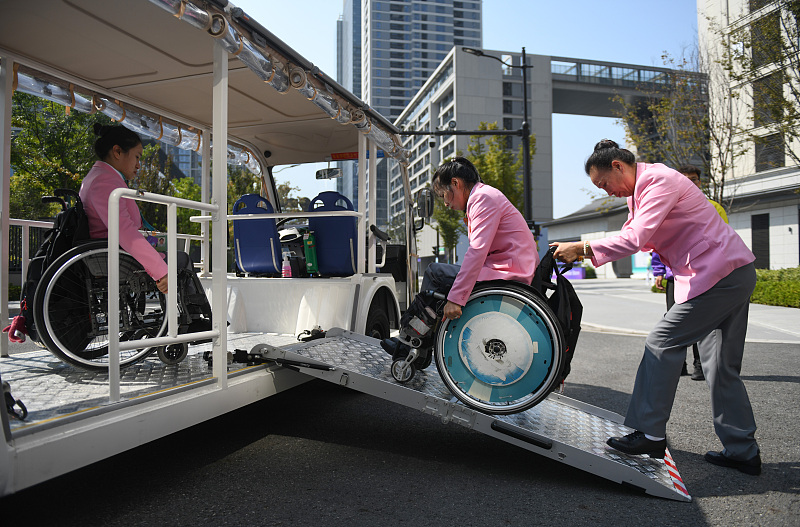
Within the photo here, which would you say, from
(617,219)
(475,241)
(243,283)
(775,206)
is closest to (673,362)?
(475,241)

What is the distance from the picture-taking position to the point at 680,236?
329 centimetres

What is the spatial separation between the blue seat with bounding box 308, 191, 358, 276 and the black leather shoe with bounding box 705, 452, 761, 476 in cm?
327

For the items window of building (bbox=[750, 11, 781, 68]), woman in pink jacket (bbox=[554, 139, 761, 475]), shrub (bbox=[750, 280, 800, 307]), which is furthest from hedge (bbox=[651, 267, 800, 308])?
woman in pink jacket (bbox=[554, 139, 761, 475])

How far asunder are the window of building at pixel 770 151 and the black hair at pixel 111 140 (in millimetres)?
16797

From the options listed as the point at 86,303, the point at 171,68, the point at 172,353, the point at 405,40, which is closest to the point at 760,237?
the point at 171,68

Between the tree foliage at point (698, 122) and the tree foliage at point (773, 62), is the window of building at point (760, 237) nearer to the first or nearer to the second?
the tree foliage at point (698, 122)

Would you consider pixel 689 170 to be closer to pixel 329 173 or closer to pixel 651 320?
pixel 329 173

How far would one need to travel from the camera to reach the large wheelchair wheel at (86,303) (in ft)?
10.5

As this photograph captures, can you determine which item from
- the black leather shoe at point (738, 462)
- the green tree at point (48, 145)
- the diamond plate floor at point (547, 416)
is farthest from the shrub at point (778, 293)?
the green tree at point (48, 145)

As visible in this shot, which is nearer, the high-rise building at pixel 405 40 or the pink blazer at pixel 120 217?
the pink blazer at pixel 120 217

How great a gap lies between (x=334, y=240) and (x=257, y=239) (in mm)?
775

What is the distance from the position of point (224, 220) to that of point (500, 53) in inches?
2613

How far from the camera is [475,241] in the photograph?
344cm

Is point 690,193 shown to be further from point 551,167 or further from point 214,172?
point 551,167
